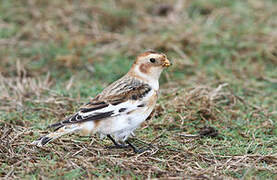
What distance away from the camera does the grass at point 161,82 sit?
4340mm

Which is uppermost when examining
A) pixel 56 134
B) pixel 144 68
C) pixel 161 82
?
pixel 144 68

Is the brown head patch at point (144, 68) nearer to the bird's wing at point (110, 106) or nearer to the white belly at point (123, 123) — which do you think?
the bird's wing at point (110, 106)

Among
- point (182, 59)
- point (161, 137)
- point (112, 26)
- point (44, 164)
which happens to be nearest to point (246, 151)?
point (161, 137)

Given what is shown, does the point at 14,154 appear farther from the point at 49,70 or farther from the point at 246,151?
the point at 49,70

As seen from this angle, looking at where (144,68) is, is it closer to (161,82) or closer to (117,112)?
(117,112)

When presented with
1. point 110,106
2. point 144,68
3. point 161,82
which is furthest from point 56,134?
point 161,82

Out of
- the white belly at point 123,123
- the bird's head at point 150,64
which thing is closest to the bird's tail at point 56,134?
the white belly at point 123,123

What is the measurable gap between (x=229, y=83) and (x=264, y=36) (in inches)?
76.4

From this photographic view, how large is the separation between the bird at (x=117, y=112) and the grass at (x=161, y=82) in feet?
0.62

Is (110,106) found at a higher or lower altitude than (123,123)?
higher

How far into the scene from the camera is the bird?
4.45 meters

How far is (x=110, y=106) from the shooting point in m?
4.57

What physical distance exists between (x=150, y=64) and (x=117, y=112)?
2.47 ft

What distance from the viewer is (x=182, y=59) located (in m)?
7.95
